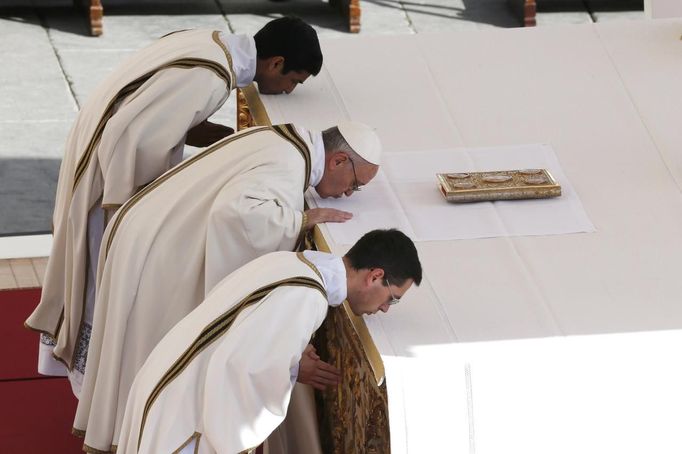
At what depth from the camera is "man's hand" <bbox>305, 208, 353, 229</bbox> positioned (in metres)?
3.91

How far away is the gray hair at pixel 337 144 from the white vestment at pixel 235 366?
26.1 inches

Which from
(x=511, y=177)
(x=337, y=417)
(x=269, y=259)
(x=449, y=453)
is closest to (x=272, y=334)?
(x=269, y=259)

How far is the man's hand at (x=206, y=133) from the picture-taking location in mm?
5176

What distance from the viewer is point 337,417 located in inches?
155

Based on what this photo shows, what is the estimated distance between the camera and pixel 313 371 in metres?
3.72

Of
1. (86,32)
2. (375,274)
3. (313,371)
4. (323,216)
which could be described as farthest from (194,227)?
(86,32)

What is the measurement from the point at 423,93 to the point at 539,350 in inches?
70.4

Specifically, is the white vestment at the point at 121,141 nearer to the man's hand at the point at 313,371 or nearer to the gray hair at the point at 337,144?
the gray hair at the point at 337,144

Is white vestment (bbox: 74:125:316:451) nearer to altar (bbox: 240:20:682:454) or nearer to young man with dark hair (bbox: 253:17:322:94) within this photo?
altar (bbox: 240:20:682:454)

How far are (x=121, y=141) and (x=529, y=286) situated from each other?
157 cm

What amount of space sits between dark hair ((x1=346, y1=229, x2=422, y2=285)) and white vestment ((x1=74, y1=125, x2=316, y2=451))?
49cm

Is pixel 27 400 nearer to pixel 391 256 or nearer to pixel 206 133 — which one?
pixel 206 133

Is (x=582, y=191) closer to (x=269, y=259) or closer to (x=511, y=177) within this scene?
(x=511, y=177)

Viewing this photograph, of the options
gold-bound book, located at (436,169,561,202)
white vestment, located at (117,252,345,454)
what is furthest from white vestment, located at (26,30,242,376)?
white vestment, located at (117,252,345,454)
